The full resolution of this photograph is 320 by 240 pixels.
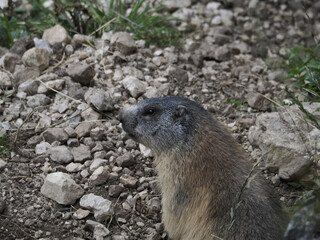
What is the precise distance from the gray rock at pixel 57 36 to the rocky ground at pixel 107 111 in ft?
0.05

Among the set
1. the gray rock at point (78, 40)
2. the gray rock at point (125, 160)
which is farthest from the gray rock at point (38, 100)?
the gray rock at point (125, 160)

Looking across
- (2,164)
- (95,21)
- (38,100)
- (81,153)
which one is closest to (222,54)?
(95,21)

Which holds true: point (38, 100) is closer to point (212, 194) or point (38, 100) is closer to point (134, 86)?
point (134, 86)

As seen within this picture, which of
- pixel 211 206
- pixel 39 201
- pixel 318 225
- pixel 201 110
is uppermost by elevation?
pixel 318 225

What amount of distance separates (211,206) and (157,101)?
Result: 3.71 feet

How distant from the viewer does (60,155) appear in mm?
5059

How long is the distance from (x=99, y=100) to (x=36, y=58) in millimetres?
1053

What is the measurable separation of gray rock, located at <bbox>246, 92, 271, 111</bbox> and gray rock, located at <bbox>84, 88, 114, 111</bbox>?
1.68m

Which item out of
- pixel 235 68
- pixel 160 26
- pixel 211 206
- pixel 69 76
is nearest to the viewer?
pixel 211 206

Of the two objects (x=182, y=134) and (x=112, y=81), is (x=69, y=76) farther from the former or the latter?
(x=182, y=134)

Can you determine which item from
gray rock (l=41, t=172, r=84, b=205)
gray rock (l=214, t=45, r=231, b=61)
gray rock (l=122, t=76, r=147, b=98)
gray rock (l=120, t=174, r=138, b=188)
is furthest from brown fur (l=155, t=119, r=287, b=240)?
gray rock (l=214, t=45, r=231, b=61)

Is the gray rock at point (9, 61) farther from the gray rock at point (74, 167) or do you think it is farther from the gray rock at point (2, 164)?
the gray rock at point (74, 167)

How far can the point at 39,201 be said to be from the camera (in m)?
4.66

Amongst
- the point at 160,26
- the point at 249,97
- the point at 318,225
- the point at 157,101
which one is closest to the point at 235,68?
the point at 249,97
